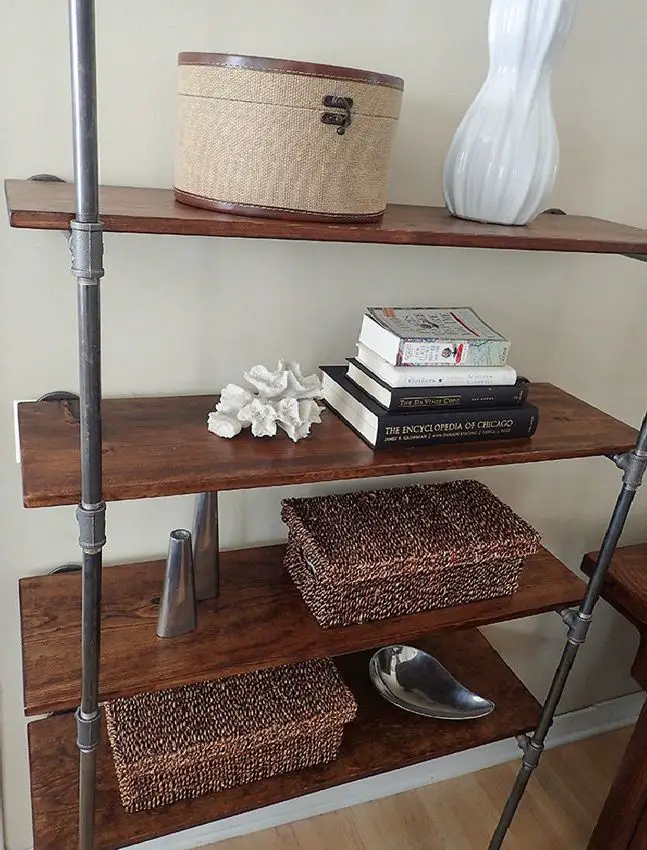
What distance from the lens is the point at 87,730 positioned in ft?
3.05

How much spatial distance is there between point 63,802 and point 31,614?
0.29m

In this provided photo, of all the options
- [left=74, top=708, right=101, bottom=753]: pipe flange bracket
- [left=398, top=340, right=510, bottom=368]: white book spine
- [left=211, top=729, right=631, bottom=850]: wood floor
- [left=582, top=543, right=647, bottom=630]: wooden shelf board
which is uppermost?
[left=398, top=340, right=510, bottom=368]: white book spine

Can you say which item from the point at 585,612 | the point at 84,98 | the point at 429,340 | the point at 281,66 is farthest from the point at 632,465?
the point at 84,98

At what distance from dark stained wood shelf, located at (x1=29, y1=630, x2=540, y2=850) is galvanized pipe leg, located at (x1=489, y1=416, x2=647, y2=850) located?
2.2 inches

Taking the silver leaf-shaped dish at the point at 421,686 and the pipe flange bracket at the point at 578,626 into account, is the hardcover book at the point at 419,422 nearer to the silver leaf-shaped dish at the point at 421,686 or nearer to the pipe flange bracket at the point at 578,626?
the pipe flange bracket at the point at 578,626

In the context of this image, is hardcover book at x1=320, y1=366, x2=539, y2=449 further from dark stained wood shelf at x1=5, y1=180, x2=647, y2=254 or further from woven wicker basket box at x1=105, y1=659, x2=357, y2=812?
woven wicker basket box at x1=105, y1=659, x2=357, y2=812

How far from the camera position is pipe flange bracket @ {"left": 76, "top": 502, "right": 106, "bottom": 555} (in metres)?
0.81

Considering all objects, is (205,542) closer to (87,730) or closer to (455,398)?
(87,730)

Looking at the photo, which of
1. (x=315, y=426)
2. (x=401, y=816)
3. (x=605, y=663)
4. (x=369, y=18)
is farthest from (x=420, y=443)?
(x=605, y=663)

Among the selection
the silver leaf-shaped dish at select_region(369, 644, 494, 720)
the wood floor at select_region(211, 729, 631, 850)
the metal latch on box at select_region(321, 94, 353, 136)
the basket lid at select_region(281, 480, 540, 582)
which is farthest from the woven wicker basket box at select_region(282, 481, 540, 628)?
the wood floor at select_region(211, 729, 631, 850)

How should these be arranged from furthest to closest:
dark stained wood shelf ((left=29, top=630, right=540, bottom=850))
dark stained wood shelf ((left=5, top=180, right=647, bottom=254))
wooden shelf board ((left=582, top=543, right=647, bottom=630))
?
wooden shelf board ((left=582, top=543, right=647, bottom=630))
dark stained wood shelf ((left=29, top=630, right=540, bottom=850))
dark stained wood shelf ((left=5, top=180, right=647, bottom=254))

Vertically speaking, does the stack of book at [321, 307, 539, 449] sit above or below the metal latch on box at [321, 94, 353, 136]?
below

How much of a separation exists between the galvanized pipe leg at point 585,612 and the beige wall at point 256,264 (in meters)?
0.31

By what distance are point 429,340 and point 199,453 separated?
1.14ft
